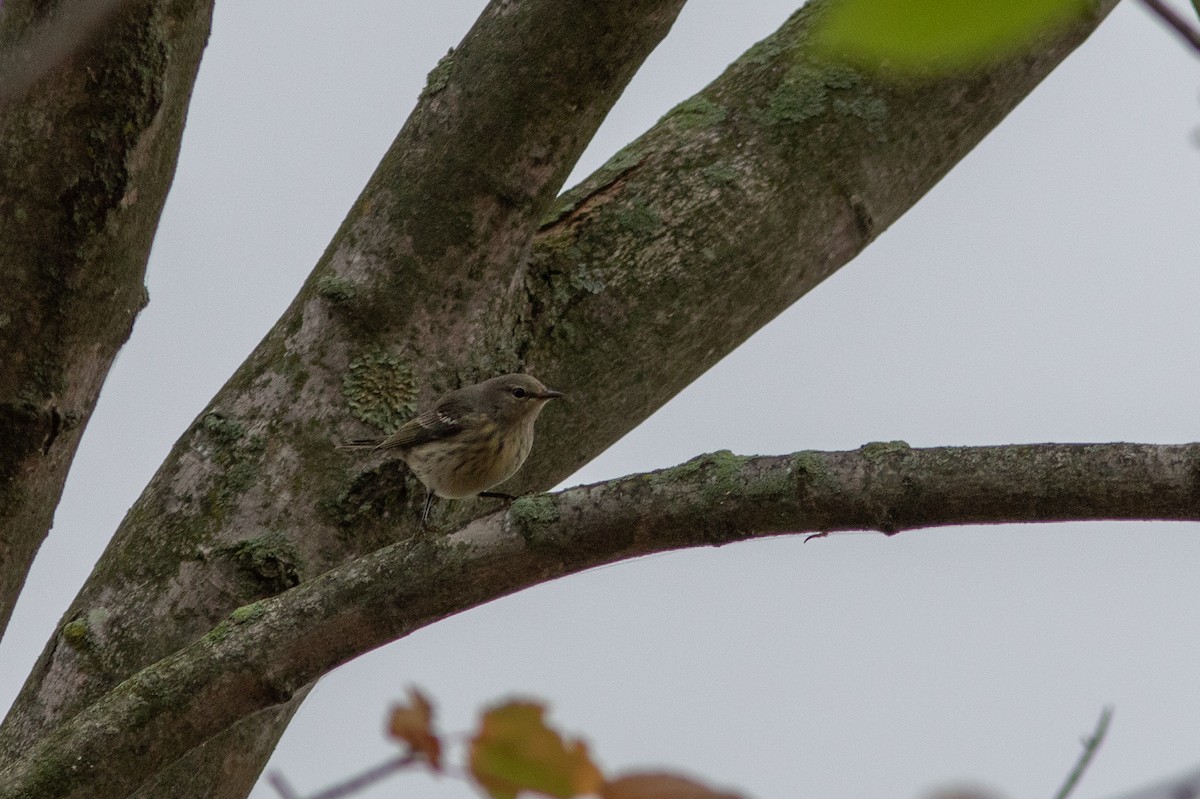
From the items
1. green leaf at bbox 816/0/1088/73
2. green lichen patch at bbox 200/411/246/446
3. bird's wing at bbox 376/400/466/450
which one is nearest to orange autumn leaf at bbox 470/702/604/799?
green leaf at bbox 816/0/1088/73

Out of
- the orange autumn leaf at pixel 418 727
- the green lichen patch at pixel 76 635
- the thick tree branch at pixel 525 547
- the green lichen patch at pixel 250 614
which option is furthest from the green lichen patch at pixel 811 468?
A: the green lichen patch at pixel 76 635

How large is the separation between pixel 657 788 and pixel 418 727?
572 millimetres

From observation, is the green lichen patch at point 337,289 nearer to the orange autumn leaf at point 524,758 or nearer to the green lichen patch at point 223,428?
the green lichen patch at point 223,428

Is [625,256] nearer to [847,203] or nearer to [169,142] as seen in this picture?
[847,203]

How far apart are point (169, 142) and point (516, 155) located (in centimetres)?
102

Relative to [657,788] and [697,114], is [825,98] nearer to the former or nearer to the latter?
[697,114]

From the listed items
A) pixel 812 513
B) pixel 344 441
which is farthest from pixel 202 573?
pixel 812 513

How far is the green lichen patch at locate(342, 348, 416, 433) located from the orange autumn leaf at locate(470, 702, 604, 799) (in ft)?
7.59

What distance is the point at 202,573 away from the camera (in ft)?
11.0

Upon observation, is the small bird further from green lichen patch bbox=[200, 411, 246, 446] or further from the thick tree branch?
the thick tree branch

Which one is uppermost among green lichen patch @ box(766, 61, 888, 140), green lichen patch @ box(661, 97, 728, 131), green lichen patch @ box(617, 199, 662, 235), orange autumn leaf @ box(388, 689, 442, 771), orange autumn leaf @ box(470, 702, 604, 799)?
green lichen patch @ box(661, 97, 728, 131)

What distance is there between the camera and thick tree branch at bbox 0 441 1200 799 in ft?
7.85

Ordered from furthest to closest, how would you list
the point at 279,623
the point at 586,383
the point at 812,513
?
1. the point at 586,383
2. the point at 279,623
3. the point at 812,513

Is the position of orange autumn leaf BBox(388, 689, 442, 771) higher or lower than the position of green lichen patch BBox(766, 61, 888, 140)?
lower
